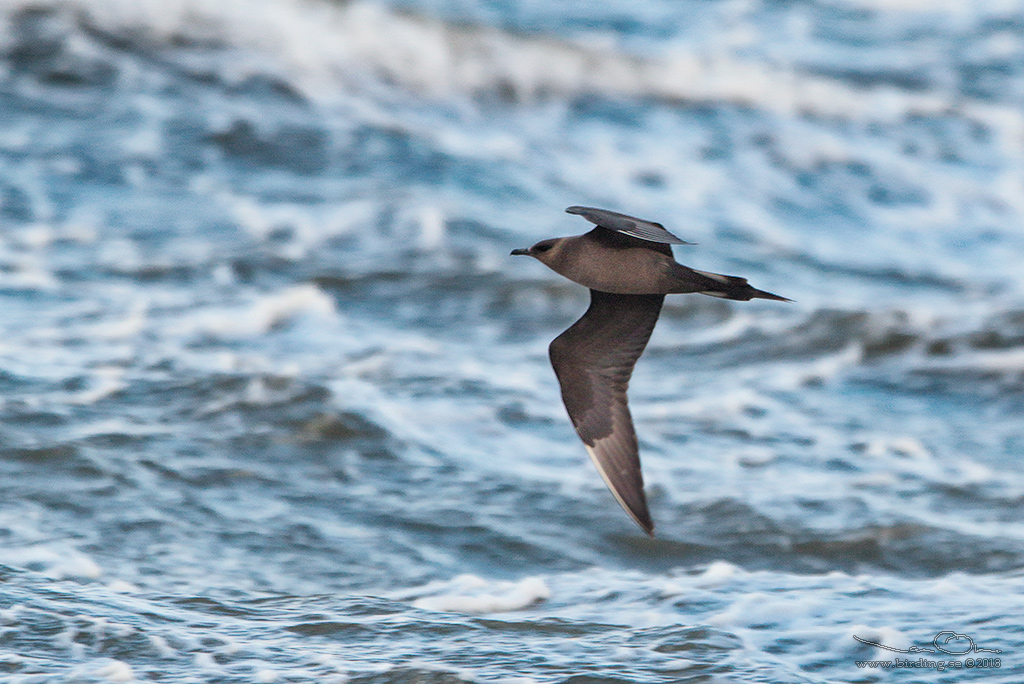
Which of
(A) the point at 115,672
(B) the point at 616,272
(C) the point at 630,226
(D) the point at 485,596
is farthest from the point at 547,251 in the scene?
(A) the point at 115,672

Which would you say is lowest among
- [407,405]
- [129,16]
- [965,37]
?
[407,405]

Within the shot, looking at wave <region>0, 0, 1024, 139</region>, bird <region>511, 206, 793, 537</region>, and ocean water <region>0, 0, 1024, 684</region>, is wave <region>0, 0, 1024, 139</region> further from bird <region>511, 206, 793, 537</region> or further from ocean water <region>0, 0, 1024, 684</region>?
bird <region>511, 206, 793, 537</region>

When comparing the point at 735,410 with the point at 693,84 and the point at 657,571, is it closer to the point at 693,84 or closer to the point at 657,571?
the point at 657,571

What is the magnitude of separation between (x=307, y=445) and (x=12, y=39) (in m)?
7.69

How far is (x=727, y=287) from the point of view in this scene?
14.7 ft

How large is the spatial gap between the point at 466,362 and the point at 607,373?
3008 millimetres

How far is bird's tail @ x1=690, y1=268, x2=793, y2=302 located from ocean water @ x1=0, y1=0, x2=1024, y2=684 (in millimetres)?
1308

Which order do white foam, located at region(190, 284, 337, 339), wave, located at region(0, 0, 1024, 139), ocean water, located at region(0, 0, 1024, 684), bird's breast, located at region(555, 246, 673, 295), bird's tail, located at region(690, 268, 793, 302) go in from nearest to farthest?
bird's tail, located at region(690, 268, 793, 302) < bird's breast, located at region(555, 246, 673, 295) < ocean water, located at region(0, 0, 1024, 684) < white foam, located at region(190, 284, 337, 339) < wave, located at region(0, 0, 1024, 139)

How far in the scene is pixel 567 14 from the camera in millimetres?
17859

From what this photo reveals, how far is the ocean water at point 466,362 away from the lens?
516 centimetres

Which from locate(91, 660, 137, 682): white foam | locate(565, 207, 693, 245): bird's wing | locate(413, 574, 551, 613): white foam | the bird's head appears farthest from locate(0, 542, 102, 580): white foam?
locate(565, 207, 693, 245): bird's wing

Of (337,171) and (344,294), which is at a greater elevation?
(337,171)

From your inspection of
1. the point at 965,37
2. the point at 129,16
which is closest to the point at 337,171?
the point at 129,16

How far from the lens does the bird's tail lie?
442 centimetres
